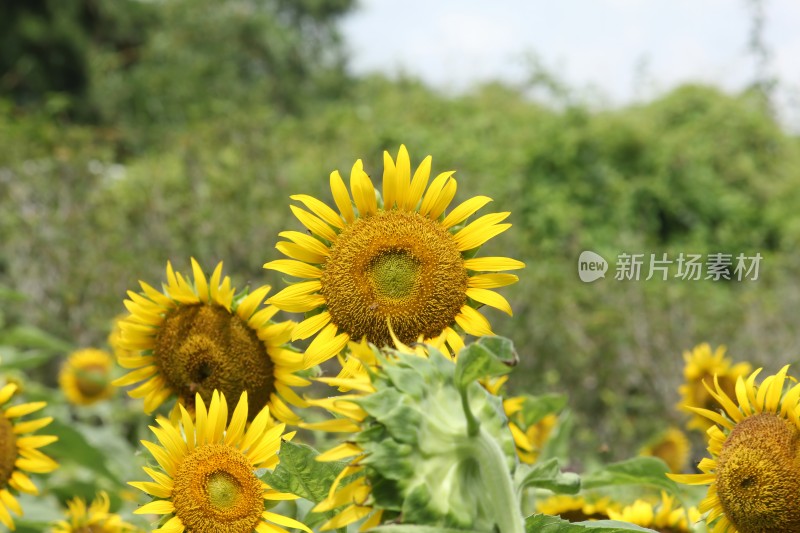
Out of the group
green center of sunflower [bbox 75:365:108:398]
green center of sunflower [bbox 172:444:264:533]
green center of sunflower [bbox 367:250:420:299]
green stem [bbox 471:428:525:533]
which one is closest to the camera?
green stem [bbox 471:428:525:533]

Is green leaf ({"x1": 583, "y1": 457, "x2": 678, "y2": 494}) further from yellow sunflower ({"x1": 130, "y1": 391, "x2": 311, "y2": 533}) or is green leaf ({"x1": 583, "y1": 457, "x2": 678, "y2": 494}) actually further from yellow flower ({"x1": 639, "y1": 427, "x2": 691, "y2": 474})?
yellow flower ({"x1": 639, "y1": 427, "x2": 691, "y2": 474})

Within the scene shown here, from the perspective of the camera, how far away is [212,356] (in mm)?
1038

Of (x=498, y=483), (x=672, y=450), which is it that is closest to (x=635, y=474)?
(x=498, y=483)

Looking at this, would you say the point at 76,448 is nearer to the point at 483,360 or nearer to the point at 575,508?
the point at 575,508

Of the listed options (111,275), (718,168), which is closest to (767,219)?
(718,168)

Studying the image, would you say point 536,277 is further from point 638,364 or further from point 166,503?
point 166,503

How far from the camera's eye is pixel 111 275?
178 inches

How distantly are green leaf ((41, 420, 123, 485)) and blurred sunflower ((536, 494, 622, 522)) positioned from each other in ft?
3.18

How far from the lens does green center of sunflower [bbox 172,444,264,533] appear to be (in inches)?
33.0

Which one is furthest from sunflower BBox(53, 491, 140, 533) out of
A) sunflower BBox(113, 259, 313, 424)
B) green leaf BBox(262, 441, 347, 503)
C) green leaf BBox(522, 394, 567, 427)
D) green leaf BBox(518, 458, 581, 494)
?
green leaf BBox(518, 458, 581, 494)

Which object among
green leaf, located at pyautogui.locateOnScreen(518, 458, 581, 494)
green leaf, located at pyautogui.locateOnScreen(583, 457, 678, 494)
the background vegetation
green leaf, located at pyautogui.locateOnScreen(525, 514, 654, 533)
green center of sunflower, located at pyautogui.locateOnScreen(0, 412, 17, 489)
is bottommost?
green leaf, located at pyautogui.locateOnScreen(525, 514, 654, 533)

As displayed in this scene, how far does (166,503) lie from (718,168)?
8657 mm

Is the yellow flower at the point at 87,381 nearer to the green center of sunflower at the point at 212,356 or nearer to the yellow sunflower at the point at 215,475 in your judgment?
the green center of sunflower at the point at 212,356

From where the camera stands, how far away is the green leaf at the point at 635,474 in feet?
3.41
